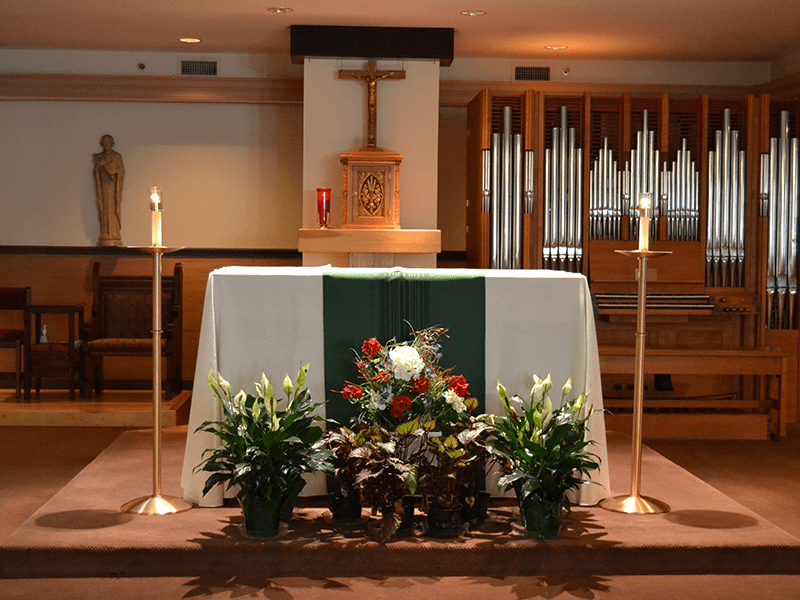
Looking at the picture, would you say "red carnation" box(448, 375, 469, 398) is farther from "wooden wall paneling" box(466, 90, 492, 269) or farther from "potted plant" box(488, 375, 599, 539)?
"wooden wall paneling" box(466, 90, 492, 269)

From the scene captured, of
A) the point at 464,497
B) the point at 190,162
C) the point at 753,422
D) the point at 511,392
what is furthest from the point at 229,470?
the point at 190,162

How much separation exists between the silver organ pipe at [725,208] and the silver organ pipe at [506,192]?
53.6 inches

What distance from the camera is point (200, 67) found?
7.34 meters

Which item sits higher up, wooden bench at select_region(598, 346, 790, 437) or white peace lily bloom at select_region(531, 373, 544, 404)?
white peace lily bloom at select_region(531, 373, 544, 404)

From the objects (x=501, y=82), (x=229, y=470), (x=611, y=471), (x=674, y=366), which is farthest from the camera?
(x=501, y=82)

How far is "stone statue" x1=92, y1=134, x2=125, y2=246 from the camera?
24.1 feet

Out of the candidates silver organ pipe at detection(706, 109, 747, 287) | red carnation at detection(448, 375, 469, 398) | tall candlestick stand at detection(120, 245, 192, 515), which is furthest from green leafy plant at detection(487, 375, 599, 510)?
silver organ pipe at detection(706, 109, 747, 287)

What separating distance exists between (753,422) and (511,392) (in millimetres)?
3243

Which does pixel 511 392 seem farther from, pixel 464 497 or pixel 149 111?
pixel 149 111

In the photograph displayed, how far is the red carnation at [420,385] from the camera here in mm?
3328

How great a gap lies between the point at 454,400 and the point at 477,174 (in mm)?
3618

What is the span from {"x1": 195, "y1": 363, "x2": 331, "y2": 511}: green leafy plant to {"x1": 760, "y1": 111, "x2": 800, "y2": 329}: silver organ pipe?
4543 mm

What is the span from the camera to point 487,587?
305 centimetres

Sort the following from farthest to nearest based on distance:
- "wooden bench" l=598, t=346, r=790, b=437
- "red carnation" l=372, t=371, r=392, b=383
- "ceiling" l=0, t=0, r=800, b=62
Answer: "wooden bench" l=598, t=346, r=790, b=437
"ceiling" l=0, t=0, r=800, b=62
"red carnation" l=372, t=371, r=392, b=383
